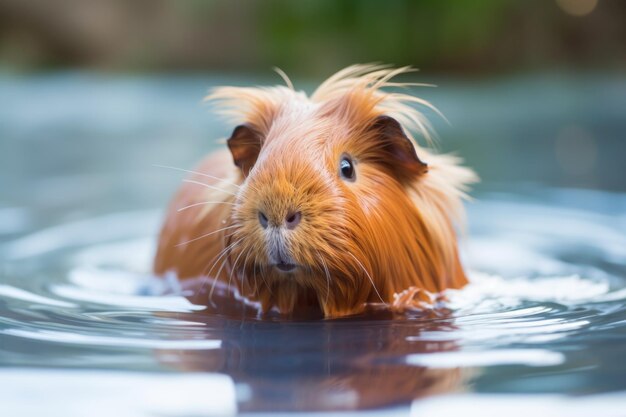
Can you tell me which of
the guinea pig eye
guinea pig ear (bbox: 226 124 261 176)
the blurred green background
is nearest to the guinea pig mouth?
the guinea pig eye

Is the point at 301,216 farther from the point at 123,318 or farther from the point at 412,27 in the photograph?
the point at 412,27

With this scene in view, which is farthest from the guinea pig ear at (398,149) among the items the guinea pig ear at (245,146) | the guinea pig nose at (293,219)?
the guinea pig nose at (293,219)

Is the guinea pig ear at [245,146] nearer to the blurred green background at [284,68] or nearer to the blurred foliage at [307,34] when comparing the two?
the blurred green background at [284,68]

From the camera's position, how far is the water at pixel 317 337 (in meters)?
1.85

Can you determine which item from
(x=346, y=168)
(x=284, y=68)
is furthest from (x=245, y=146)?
(x=284, y=68)

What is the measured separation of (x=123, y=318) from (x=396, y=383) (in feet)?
2.99

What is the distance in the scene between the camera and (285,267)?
2285mm

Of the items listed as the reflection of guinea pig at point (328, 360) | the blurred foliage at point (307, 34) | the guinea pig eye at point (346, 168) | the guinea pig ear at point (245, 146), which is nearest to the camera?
the reflection of guinea pig at point (328, 360)

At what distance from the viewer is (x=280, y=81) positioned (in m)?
11.8

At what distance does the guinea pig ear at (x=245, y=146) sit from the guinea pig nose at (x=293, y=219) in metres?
0.46

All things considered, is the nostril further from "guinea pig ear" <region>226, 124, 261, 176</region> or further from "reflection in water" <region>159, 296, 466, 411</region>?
"guinea pig ear" <region>226, 124, 261, 176</region>

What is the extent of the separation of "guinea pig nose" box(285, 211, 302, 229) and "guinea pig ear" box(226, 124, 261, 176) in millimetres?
462

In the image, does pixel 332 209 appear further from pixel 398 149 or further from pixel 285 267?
pixel 398 149

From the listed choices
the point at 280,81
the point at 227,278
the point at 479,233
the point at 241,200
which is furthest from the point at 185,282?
the point at 280,81
